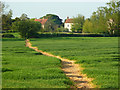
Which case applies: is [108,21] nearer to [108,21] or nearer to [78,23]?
[108,21]

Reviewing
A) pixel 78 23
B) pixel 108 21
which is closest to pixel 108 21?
pixel 108 21

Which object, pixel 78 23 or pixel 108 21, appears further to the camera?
pixel 78 23

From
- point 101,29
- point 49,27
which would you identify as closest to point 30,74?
point 101,29

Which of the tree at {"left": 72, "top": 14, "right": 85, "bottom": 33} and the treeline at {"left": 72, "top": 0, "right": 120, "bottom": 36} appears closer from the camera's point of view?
the treeline at {"left": 72, "top": 0, "right": 120, "bottom": 36}

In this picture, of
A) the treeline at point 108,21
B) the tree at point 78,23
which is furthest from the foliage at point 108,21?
the tree at point 78,23

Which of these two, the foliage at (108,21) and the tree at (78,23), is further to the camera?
the tree at (78,23)

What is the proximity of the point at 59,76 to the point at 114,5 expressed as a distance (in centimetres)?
8846

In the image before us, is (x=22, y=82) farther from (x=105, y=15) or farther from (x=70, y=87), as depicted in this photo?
(x=105, y=15)

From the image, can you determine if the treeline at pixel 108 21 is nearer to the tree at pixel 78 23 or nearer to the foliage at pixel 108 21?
the foliage at pixel 108 21

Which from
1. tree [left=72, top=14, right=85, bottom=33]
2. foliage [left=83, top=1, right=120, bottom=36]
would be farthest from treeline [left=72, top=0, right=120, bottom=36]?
tree [left=72, top=14, right=85, bottom=33]

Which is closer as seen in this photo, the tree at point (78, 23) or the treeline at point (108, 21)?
the treeline at point (108, 21)

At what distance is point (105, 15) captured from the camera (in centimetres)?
10031

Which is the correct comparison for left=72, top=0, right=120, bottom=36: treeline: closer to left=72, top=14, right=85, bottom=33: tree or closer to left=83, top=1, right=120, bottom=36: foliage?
left=83, top=1, right=120, bottom=36: foliage

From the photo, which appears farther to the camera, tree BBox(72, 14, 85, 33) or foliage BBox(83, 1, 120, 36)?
tree BBox(72, 14, 85, 33)
